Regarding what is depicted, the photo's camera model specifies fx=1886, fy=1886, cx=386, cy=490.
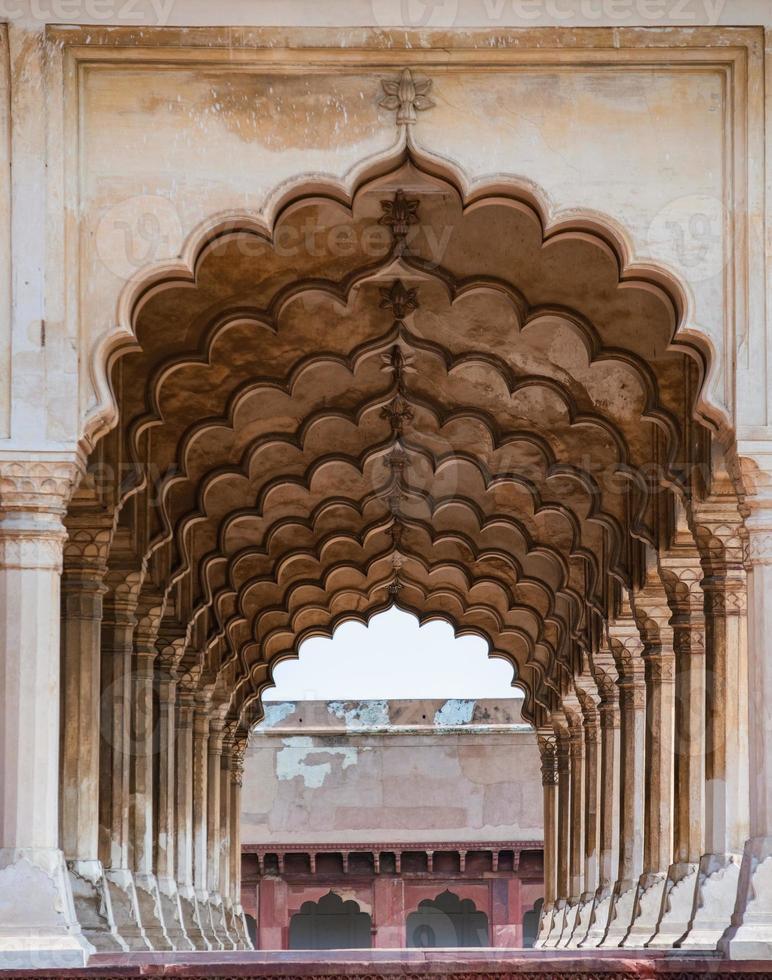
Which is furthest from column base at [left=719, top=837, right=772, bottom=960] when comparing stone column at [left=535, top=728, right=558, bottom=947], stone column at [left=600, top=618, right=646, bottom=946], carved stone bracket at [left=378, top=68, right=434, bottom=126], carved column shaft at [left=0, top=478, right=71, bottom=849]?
stone column at [left=535, top=728, right=558, bottom=947]

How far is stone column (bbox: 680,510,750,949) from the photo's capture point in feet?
42.3

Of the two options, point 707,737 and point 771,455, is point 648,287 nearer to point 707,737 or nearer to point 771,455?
point 771,455

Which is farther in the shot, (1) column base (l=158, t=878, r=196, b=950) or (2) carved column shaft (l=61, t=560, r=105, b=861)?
(1) column base (l=158, t=878, r=196, b=950)

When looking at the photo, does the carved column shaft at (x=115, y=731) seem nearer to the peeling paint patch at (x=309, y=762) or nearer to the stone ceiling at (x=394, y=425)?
the stone ceiling at (x=394, y=425)

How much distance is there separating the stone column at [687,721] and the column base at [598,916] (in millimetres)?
4704

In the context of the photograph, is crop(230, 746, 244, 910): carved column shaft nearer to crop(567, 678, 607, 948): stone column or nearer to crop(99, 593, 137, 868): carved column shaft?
crop(567, 678, 607, 948): stone column

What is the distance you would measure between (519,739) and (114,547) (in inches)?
818

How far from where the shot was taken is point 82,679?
43.3 feet

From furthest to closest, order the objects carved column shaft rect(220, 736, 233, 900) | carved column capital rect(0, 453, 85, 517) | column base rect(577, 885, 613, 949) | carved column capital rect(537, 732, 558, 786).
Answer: carved column capital rect(537, 732, 558, 786) → carved column shaft rect(220, 736, 233, 900) → column base rect(577, 885, 613, 949) → carved column capital rect(0, 453, 85, 517)

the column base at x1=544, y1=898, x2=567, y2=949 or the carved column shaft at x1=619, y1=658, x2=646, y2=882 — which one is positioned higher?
the carved column shaft at x1=619, y1=658, x2=646, y2=882

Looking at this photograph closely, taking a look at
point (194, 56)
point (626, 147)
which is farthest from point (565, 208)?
point (194, 56)

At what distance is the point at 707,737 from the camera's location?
13.2 m

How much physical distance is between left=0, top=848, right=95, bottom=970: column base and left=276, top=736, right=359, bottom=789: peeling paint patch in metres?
25.7

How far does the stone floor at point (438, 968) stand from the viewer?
28.2ft
